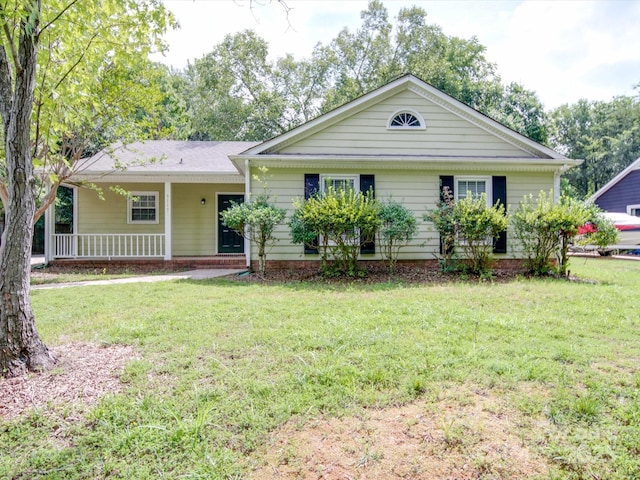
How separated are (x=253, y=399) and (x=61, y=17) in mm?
3722

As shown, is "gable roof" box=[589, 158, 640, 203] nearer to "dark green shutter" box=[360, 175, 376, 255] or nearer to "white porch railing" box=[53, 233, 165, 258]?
"dark green shutter" box=[360, 175, 376, 255]

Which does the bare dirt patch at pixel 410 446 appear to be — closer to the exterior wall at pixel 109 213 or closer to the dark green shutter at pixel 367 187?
the dark green shutter at pixel 367 187

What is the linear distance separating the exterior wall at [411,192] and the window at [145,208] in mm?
4818

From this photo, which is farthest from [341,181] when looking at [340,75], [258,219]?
[340,75]

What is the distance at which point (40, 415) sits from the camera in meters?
2.54

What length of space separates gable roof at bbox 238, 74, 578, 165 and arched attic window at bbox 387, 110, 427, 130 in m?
0.53

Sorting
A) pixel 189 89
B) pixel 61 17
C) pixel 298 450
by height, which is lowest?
pixel 298 450

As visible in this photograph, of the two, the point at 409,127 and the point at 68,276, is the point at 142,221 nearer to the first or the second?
the point at 68,276

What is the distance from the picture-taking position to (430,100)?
9.79m

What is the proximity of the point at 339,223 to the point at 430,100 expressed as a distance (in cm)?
469

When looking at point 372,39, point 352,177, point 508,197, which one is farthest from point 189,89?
point 508,197

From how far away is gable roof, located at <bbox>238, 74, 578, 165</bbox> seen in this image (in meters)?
9.33

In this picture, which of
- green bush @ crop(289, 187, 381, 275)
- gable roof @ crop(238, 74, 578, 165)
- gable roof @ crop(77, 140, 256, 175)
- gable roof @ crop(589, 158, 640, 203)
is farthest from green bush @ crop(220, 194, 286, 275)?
gable roof @ crop(589, 158, 640, 203)

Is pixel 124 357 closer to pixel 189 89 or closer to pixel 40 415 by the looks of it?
A: pixel 40 415
